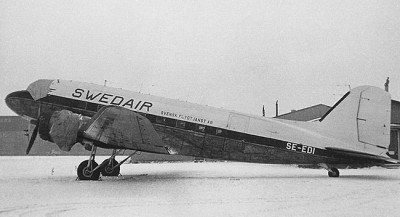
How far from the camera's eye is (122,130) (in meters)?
8.98

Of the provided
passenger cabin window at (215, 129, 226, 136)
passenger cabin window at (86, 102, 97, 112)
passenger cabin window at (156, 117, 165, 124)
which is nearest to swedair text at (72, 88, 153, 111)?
passenger cabin window at (86, 102, 97, 112)

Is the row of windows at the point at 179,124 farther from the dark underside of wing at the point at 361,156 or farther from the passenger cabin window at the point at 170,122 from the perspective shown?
the dark underside of wing at the point at 361,156

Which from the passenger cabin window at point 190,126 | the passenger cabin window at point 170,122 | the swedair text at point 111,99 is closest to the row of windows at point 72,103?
the swedair text at point 111,99

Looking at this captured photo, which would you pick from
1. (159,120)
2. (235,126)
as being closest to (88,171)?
(159,120)

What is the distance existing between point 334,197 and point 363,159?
15.5 ft

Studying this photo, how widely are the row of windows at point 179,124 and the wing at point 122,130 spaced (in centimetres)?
149

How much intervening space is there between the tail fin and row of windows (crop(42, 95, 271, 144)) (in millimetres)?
2518

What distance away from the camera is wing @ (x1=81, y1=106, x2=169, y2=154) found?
28.1ft

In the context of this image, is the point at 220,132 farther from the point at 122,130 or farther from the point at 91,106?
the point at 91,106

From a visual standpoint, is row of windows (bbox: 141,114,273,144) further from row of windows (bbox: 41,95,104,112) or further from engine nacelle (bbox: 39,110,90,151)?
engine nacelle (bbox: 39,110,90,151)

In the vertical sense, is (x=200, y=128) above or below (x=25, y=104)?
above

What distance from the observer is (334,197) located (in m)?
6.50

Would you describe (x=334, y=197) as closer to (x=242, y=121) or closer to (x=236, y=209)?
(x=236, y=209)

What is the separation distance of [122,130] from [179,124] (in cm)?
246
